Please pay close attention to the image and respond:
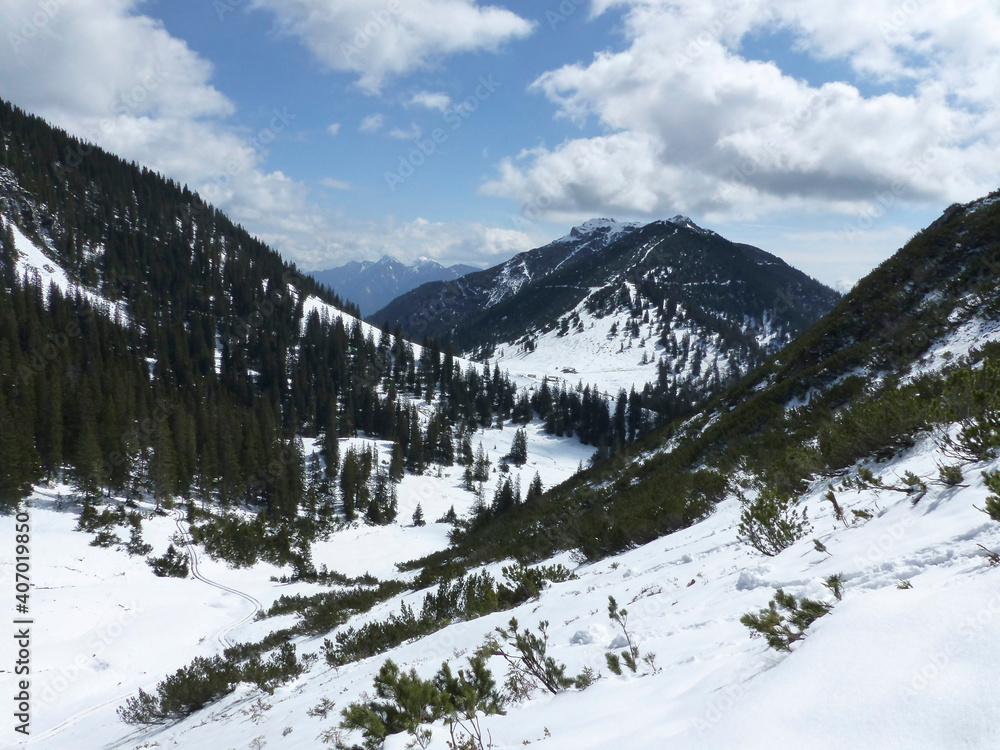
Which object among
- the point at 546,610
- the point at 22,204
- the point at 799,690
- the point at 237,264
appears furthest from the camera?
the point at 237,264

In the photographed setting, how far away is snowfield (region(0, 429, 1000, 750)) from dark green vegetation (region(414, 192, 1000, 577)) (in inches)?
25.5

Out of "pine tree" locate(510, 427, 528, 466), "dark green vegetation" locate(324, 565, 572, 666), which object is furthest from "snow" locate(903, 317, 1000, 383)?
"pine tree" locate(510, 427, 528, 466)

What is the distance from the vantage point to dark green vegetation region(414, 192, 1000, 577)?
25.2 feet

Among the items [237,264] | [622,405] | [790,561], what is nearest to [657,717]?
[790,561]

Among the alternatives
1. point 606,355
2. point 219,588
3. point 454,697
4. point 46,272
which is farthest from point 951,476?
point 606,355

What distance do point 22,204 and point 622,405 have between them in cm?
13363

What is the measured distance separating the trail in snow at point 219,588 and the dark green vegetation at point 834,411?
338 inches

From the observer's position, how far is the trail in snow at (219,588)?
68.7ft

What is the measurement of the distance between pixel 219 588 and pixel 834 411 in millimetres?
31319

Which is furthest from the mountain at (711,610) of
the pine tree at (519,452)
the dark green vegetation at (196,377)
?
the pine tree at (519,452)

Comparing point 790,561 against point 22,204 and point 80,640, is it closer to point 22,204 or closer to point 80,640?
point 80,640

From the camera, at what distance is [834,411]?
15047mm

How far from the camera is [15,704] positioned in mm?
15453

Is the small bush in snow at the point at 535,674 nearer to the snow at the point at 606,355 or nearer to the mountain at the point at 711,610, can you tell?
the mountain at the point at 711,610
